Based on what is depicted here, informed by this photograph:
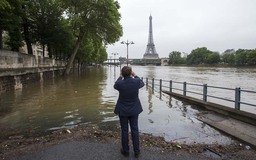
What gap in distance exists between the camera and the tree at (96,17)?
36.9 m

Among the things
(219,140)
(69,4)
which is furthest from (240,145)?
(69,4)

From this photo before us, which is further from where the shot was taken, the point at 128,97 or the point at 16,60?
the point at 16,60

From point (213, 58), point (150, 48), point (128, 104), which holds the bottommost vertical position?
point (128, 104)

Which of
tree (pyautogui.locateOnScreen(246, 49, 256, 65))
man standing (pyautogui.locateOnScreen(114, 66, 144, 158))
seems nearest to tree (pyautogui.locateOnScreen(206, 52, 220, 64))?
tree (pyautogui.locateOnScreen(246, 49, 256, 65))

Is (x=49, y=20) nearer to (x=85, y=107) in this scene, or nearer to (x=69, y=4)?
(x=69, y=4)

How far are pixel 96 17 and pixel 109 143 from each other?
33349mm

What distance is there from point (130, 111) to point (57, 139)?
2.54m

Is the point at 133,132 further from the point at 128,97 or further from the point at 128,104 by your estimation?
the point at 128,97

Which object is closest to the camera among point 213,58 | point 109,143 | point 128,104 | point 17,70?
point 128,104

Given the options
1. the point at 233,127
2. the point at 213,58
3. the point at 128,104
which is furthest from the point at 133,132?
the point at 213,58

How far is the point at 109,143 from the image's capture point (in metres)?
6.55

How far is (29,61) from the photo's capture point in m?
27.0

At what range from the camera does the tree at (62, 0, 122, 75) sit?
36.9m

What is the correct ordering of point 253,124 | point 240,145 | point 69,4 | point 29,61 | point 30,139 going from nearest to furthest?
point 240,145 < point 30,139 < point 253,124 < point 29,61 < point 69,4
